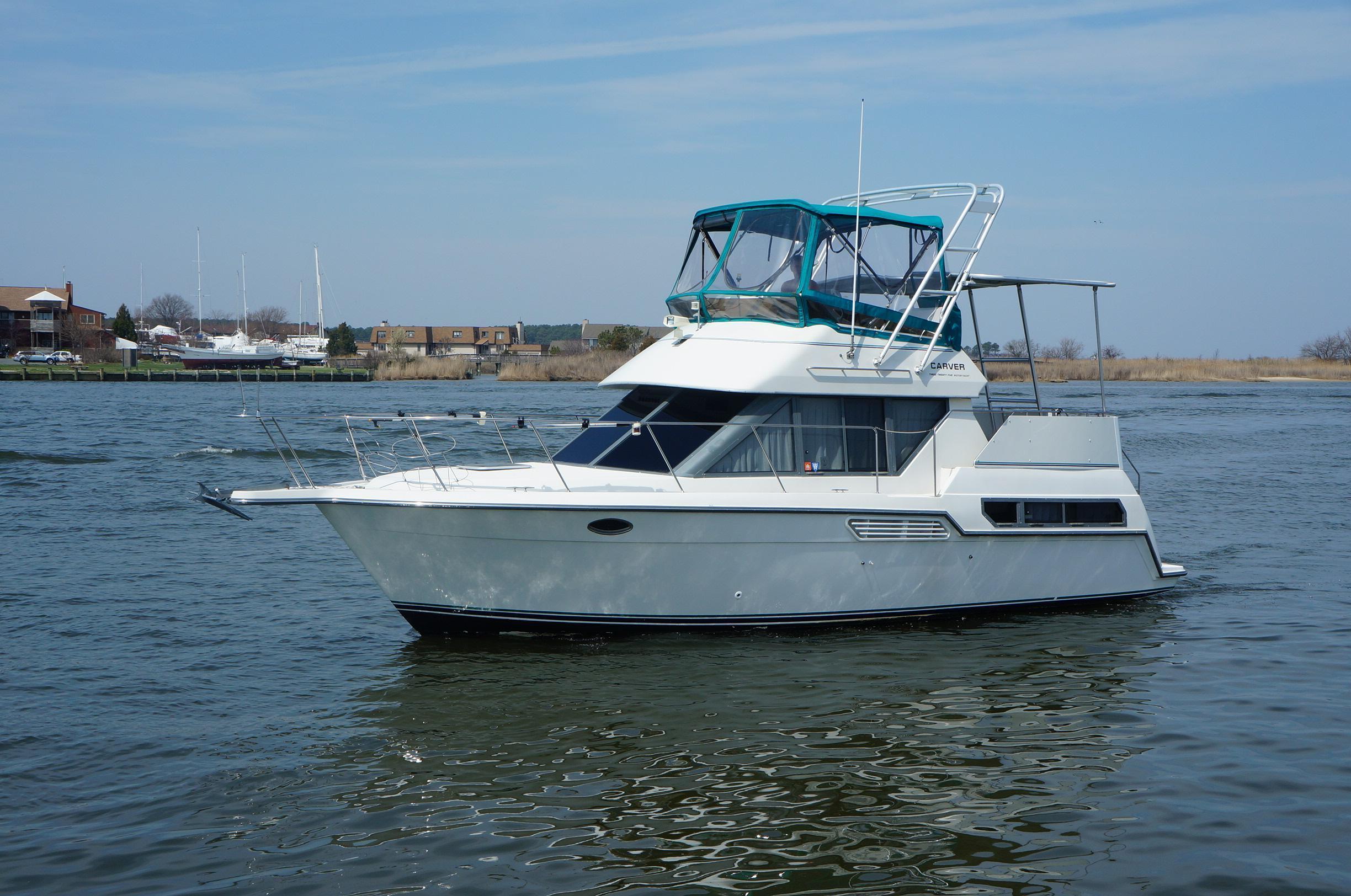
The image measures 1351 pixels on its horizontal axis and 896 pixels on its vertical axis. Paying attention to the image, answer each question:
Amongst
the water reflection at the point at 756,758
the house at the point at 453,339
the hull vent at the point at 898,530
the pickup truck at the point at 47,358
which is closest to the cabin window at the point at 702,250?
the hull vent at the point at 898,530

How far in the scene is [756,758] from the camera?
699 centimetres

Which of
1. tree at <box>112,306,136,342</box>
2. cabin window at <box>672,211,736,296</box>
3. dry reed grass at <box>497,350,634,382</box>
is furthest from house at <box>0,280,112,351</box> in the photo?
cabin window at <box>672,211,736,296</box>

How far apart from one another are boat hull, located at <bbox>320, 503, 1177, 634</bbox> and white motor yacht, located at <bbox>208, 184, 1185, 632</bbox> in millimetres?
18

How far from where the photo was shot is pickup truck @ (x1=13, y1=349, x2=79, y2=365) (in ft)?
253

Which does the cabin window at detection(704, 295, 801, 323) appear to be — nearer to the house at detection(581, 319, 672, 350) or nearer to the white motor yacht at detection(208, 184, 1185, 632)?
the white motor yacht at detection(208, 184, 1185, 632)

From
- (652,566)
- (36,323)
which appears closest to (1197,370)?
(652,566)

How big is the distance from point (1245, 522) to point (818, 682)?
11544 millimetres

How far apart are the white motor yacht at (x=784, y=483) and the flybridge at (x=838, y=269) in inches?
0.9

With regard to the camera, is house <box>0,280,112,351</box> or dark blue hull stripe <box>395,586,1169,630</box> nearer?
dark blue hull stripe <box>395,586,1169,630</box>

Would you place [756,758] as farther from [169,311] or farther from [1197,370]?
[169,311]

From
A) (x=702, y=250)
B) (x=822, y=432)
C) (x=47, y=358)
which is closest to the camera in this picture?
(x=822, y=432)

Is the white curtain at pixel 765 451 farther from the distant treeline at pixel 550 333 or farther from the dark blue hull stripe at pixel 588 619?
the distant treeline at pixel 550 333

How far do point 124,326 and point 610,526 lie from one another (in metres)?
96.0

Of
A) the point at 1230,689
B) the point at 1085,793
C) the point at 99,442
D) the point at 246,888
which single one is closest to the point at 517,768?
the point at 246,888
